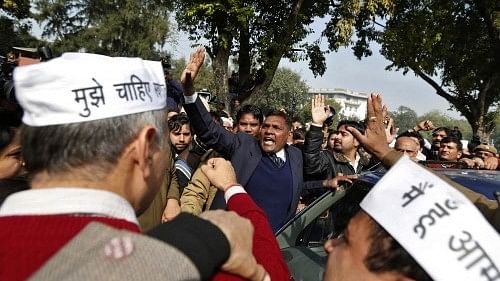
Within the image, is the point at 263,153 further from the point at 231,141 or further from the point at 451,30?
the point at 451,30

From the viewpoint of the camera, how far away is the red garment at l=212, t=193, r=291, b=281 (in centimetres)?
150

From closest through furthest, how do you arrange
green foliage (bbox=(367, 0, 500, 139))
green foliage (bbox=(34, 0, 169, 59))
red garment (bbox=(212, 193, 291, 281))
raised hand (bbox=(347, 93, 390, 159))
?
red garment (bbox=(212, 193, 291, 281)), raised hand (bbox=(347, 93, 390, 159)), green foliage (bbox=(367, 0, 500, 139)), green foliage (bbox=(34, 0, 169, 59))

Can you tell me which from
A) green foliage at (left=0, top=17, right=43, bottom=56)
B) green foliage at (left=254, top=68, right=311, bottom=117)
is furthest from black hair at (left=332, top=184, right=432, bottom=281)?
green foliage at (left=254, top=68, right=311, bottom=117)

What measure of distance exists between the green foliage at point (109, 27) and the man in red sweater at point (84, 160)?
40651mm

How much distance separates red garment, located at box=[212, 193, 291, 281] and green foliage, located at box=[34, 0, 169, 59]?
4036 cm

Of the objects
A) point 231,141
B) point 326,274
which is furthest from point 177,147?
point 326,274

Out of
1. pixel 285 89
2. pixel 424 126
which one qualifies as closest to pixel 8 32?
pixel 424 126

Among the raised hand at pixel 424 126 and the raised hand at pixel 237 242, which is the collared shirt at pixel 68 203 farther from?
the raised hand at pixel 424 126

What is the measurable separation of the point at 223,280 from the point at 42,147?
472mm

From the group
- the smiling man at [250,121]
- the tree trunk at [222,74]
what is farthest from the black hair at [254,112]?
the tree trunk at [222,74]

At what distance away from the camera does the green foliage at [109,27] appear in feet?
139

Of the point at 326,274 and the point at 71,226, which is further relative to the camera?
the point at 326,274

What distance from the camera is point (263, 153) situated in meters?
4.27

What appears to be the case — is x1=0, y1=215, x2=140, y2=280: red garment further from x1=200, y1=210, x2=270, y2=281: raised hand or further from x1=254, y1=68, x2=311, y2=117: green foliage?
x1=254, y1=68, x2=311, y2=117: green foliage
